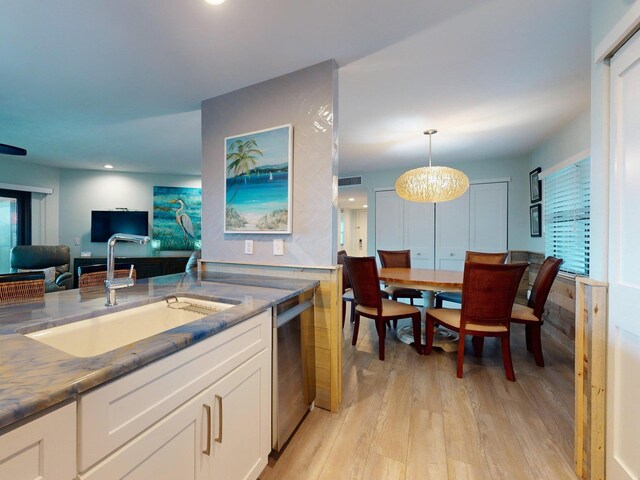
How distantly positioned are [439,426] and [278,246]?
1507 mm

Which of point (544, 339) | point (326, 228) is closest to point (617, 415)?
point (326, 228)

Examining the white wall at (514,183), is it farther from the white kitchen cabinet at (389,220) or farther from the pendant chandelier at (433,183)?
the pendant chandelier at (433,183)

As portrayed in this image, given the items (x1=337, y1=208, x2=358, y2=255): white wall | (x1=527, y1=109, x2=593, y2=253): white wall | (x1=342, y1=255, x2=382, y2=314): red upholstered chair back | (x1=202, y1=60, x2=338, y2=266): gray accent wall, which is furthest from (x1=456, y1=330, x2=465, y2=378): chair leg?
(x1=337, y1=208, x2=358, y2=255): white wall

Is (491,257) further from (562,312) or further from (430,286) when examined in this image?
(430,286)

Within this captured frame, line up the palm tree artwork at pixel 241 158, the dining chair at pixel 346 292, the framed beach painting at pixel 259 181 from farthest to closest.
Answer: the dining chair at pixel 346 292 < the palm tree artwork at pixel 241 158 < the framed beach painting at pixel 259 181

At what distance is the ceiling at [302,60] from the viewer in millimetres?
1409

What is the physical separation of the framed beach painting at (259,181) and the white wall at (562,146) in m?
2.80

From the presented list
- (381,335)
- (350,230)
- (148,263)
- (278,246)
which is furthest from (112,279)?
(350,230)

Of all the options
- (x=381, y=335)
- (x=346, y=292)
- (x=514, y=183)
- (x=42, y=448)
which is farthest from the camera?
(x=514, y=183)

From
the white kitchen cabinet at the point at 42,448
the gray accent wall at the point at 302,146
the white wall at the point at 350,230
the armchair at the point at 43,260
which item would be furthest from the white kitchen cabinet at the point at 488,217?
the armchair at the point at 43,260

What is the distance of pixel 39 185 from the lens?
179 inches

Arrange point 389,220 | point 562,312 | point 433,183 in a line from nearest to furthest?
point 562,312
point 433,183
point 389,220

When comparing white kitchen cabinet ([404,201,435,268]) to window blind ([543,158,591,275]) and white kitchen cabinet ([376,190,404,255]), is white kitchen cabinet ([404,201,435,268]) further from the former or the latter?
window blind ([543,158,591,275])

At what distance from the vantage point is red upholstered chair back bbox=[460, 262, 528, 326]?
6.77ft
